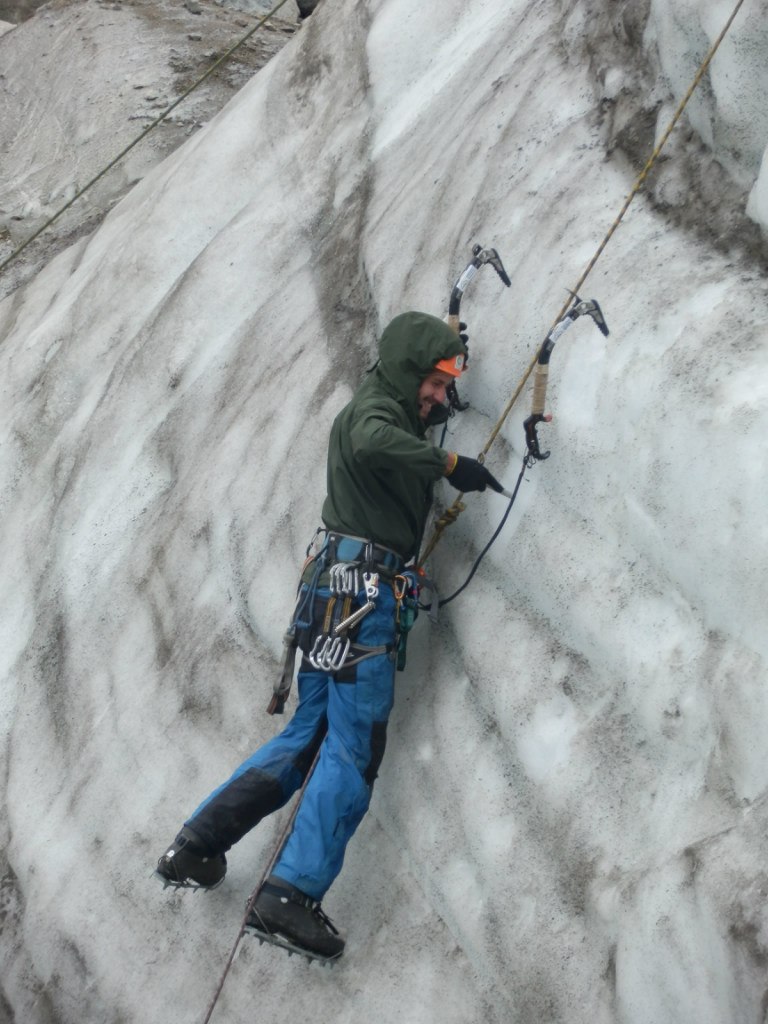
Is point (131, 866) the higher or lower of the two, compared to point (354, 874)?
lower

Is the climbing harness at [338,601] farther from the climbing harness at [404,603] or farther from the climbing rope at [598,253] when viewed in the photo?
the climbing rope at [598,253]

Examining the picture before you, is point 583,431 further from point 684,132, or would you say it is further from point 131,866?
point 131,866

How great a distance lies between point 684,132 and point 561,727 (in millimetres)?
2161

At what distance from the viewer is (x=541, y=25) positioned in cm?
606

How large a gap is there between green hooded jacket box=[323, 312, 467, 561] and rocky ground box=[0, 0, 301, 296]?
575 centimetres

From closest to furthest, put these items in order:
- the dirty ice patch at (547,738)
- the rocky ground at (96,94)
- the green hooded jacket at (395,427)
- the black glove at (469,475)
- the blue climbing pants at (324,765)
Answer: the dirty ice patch at (547,738) → the blue climbing pants at (324,765) → the black glove at (469,475) → the green hooded jacket at (395,427) → the rocky ground at (96,94)

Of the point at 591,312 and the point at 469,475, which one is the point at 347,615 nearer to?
the point at 469,475

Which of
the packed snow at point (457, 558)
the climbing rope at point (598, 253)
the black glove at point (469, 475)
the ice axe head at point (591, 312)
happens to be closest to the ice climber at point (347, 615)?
the black glove at point (469, 475)

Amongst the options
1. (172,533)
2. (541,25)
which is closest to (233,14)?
(541,25)

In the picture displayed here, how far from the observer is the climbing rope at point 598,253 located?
452 centimetres

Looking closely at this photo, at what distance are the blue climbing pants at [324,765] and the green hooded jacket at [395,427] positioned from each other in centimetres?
24

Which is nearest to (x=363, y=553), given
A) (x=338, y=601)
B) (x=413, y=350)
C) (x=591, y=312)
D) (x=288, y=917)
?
(x=338, y=601)

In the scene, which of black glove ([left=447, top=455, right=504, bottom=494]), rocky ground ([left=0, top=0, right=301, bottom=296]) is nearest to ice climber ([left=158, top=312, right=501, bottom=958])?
black glove ([left=447, top=455, right=504, bottom=494])

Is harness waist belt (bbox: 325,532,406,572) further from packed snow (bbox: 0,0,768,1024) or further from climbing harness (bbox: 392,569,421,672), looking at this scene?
packed snow (bbox: 0,0,768,1024)
